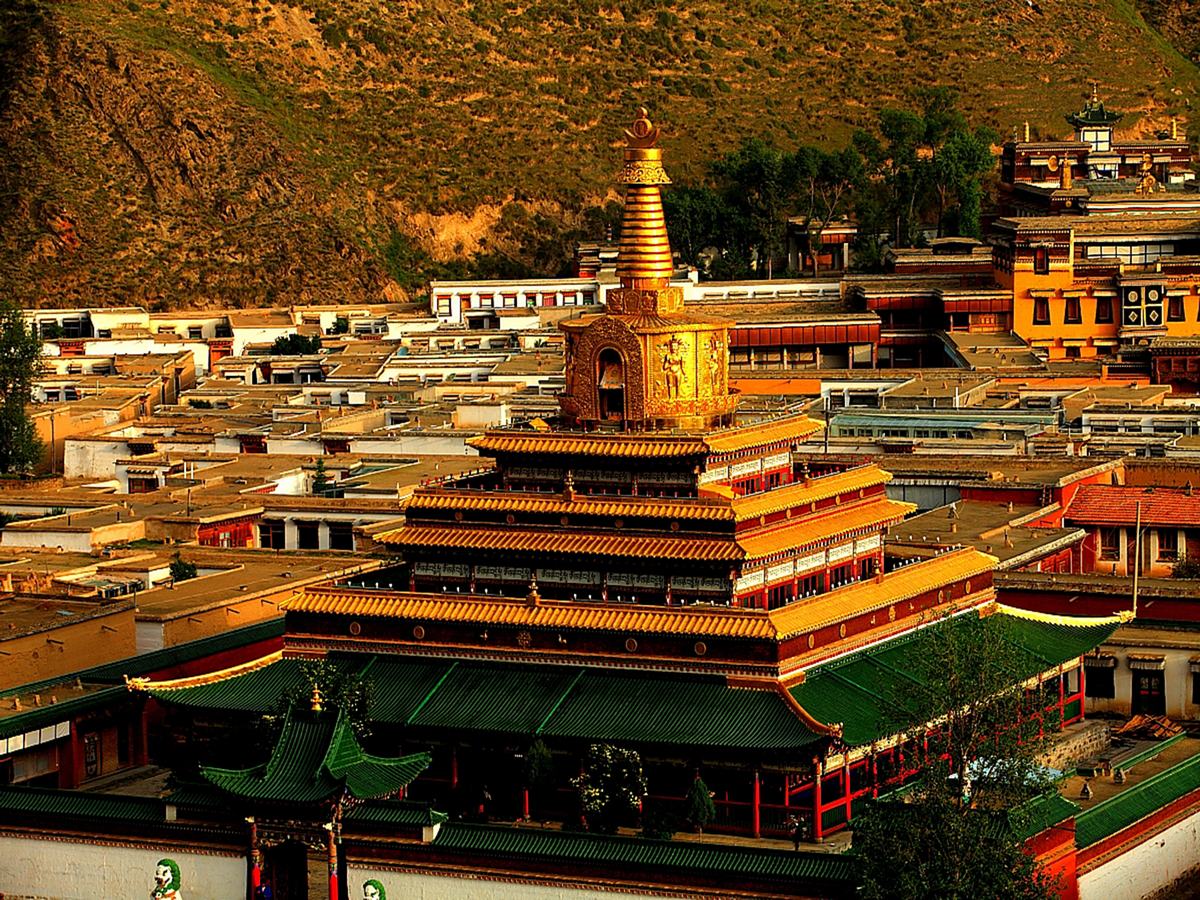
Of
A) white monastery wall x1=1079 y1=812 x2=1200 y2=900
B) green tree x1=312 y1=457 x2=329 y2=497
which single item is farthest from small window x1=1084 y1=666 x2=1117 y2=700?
green tree x1=312 y1=457 x2=329 y2=497

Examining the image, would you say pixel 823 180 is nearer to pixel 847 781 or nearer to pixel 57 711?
pixel 57 711

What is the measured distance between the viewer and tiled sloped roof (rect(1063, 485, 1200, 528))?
288 ft

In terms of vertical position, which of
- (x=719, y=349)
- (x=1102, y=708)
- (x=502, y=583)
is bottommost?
(x=1102, y=708)

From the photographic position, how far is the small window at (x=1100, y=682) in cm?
7238

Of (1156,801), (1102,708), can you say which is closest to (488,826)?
(1156,801)

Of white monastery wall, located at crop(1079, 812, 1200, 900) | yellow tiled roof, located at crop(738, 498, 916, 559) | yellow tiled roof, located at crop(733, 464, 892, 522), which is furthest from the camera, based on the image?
yellow tiled roof, located at crop(733, 464, 892, 522)

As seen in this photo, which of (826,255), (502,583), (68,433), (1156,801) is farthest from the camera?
(826,255)

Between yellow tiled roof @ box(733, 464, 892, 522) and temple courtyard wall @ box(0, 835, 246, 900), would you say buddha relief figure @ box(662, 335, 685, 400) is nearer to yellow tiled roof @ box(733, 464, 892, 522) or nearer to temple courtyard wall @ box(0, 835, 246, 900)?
yellow tiled roof @ box(733, 464, 892, 522)

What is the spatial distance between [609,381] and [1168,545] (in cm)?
2672

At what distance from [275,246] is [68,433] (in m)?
64.6

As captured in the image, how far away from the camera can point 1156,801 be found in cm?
6112

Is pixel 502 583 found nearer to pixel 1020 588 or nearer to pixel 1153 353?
pixel 1020 588

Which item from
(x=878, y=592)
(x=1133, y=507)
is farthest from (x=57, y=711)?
(x=1133, y=507)

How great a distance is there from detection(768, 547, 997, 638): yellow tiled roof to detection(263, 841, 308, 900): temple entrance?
11289 mm
